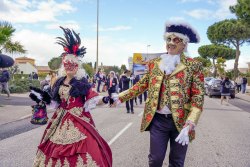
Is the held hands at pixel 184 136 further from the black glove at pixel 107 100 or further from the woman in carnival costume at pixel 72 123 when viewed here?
the black glove at pixel 107 100

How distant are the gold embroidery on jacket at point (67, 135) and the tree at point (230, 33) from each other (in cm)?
5220

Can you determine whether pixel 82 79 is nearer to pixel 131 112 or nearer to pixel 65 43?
pixel 65 43

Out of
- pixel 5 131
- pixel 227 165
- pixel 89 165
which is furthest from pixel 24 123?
pixel 89 165

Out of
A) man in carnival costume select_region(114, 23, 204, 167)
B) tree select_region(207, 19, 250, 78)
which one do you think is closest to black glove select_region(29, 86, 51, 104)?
man in carnival costume select_region(114, 23, 204, 167)

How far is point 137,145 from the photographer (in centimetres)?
792

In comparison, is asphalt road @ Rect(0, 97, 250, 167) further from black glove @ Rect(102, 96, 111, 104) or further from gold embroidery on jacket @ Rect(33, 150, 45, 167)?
gold embroidery on jacket @ Rect(33, 150, 45, 167)

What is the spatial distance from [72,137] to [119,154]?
2.81m

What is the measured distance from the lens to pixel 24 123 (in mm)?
11391

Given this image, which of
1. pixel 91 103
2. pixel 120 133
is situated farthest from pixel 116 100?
pixel 120 133

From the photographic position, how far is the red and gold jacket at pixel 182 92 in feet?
13.6

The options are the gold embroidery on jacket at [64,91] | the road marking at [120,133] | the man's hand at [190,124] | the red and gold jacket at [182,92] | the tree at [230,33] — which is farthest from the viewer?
the tree at [230,33]

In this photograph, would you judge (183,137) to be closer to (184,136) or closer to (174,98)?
(184,136)

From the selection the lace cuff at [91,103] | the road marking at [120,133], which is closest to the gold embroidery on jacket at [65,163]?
the lace cuff at [91,103]

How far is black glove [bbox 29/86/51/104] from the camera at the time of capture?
4.87 metres
